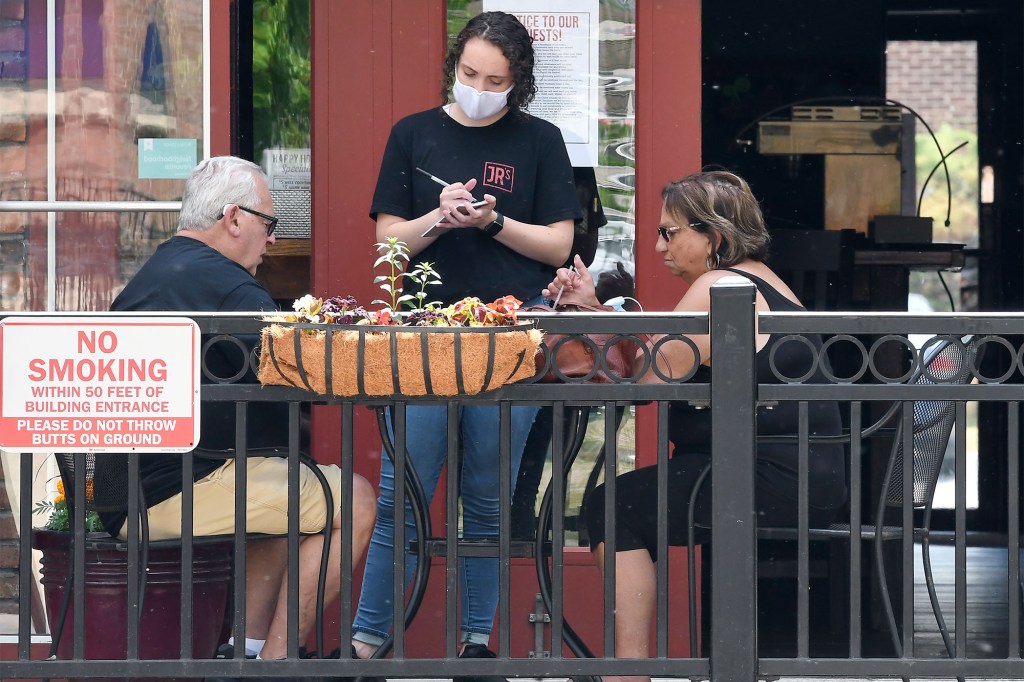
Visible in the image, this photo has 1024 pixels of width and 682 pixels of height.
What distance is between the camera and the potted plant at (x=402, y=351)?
10.00 ft

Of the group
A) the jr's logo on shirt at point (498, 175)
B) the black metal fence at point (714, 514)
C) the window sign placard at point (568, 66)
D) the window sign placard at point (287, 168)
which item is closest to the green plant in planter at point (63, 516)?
the black metal fence at point (714, 514)

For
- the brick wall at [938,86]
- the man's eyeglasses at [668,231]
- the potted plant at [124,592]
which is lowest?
the potted plant at [124,592]

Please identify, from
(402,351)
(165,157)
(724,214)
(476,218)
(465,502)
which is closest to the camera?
(402,351)

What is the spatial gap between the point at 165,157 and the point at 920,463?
2.60 meters

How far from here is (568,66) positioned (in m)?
4.59

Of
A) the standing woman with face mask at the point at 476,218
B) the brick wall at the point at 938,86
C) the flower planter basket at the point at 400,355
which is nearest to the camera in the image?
the flower planter basket at the point at 400,355

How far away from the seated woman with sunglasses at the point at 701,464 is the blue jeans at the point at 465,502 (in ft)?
1.49

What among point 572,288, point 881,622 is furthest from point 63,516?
point 881,622

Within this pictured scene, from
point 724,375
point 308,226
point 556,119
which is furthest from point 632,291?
point 724,375

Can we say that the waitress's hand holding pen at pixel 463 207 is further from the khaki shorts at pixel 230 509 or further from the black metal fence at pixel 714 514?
the khaki shorts at pixel 230 509

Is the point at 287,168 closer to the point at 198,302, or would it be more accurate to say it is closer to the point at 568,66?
the point at 568,66

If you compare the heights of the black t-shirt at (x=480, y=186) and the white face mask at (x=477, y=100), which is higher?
the white face mask at (x=477, y=100)

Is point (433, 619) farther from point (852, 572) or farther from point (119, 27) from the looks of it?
point (119, 27)

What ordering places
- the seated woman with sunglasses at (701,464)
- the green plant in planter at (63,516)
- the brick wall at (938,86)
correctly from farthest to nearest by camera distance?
the brick wall at (938,86)
the green plant in planter at (63,516)
the seated woman with sunglasses at (701,464)
